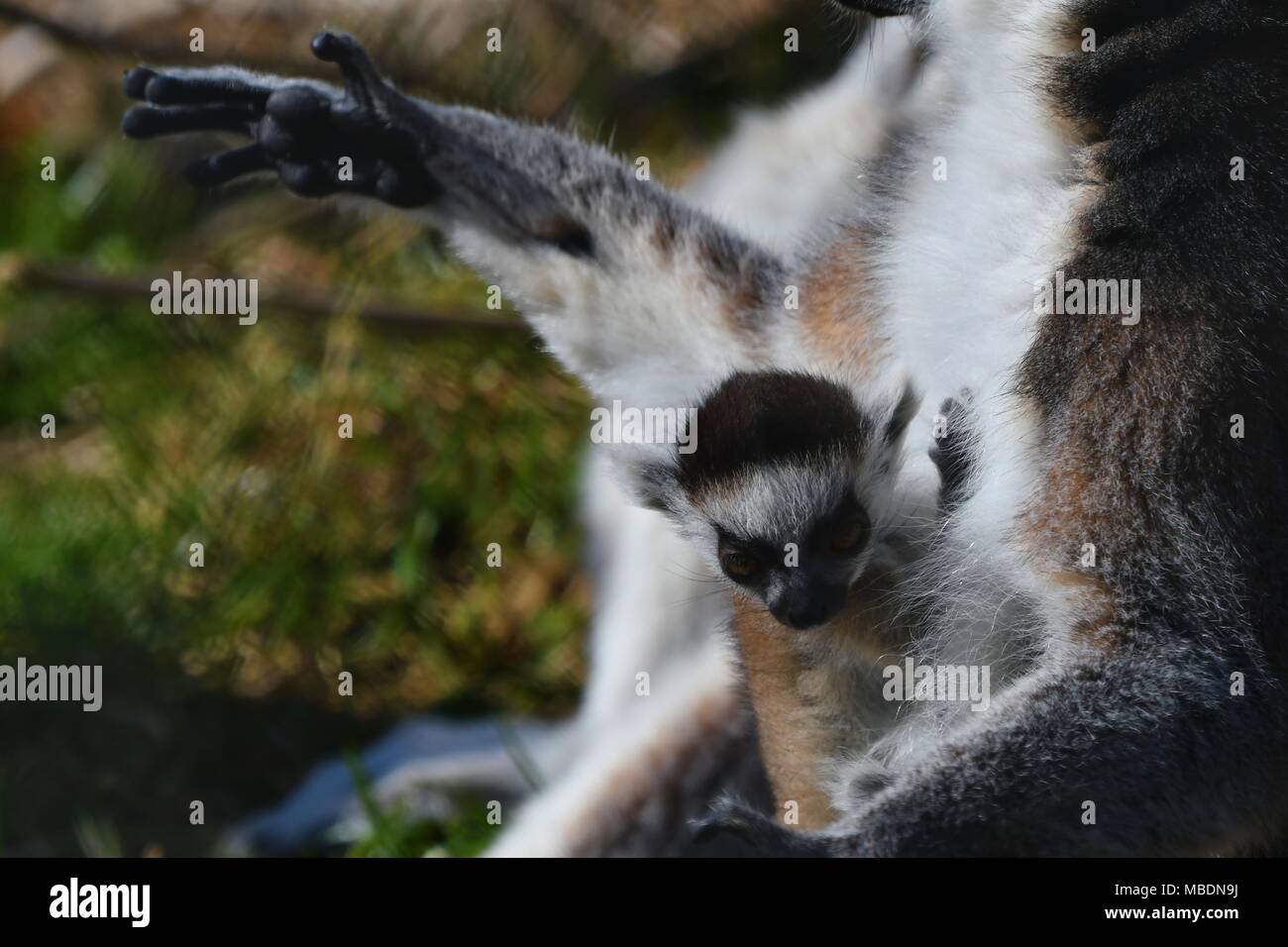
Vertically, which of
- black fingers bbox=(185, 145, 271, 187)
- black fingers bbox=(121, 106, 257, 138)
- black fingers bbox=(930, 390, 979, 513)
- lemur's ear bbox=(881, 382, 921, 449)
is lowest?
black fingers bbox=(930, 390, 979, 513)

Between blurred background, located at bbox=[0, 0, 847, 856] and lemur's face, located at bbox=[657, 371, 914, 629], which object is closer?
lemur's face, located at bbox=[657, 371, 914, 629]

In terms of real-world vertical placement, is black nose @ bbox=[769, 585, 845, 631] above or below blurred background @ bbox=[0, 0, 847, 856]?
below

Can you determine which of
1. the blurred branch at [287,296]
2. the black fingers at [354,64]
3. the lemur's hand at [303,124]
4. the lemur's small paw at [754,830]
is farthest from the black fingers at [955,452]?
the blurred branch at [287,296]

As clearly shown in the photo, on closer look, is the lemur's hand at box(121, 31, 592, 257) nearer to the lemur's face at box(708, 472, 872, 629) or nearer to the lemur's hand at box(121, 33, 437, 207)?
the lemur's hand at box(121, 33, 437, 207)

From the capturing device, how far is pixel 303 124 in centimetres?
276

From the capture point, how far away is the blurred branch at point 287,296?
190 inches

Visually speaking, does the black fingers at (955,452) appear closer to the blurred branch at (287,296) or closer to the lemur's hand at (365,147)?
the lemur's hand at (365,147)

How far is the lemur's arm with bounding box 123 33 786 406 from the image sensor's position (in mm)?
2803

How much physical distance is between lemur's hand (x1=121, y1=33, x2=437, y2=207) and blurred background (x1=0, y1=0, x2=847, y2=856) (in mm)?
771

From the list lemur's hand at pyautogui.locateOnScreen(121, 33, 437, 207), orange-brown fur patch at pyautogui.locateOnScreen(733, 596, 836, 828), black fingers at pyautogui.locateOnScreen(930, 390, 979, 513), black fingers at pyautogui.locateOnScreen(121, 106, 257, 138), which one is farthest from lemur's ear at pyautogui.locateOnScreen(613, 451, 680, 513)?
black fingers at pyautogui.locateOnScreen(121, 106, 257, 138)

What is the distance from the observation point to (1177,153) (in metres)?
2.14

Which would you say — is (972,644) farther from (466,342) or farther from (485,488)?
(466,342)
